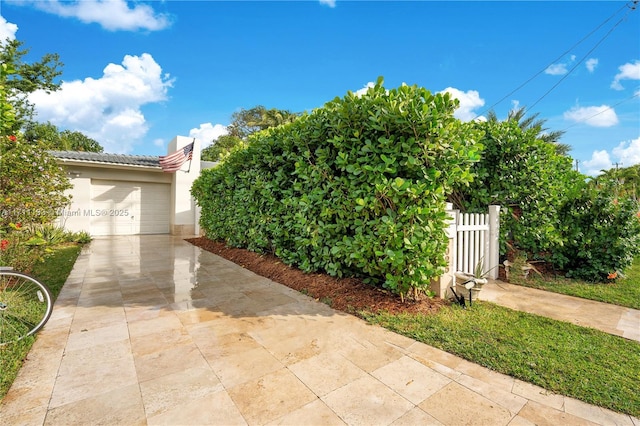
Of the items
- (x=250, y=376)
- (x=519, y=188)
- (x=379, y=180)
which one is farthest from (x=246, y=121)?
(x=250, y=376)

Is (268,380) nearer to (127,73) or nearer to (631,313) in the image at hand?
(631,313)

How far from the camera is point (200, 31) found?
639 centimetres

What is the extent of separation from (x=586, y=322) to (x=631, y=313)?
0.91 m

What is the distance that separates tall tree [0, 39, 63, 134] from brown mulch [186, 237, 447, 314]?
13.6 metres

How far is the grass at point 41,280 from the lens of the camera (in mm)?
2054

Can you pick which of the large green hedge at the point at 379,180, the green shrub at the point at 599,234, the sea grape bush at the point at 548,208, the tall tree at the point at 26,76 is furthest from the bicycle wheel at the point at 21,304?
the tall tree at the point at 26,76

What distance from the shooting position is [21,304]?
299 centimetres

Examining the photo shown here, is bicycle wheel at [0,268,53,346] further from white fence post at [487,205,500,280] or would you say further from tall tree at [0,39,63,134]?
tall tree at [0,39,63,134]

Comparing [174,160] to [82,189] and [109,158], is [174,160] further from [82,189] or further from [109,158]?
[82,189]

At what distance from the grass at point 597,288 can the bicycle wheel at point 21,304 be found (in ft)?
21.5

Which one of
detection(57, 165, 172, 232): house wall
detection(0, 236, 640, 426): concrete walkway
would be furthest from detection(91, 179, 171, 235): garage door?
detection(0, 236, 640, 426): concrete walkway

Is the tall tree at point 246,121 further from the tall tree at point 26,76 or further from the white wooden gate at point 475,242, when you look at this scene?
the white wooden gate at point 475,242

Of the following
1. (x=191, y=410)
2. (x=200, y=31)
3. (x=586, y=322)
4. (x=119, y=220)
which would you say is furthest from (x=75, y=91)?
(x=586, y=322)

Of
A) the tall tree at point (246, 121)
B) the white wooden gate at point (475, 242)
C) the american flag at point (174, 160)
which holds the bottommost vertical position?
the white wooden gate at point (475, 242)
